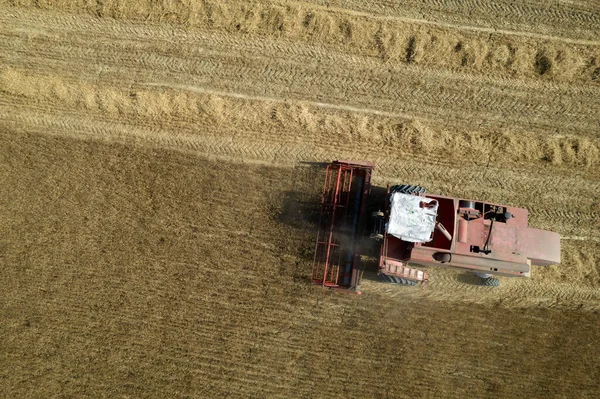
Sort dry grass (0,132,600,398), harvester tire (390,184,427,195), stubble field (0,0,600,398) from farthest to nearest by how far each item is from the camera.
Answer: stubble field (0,0,600,398) → dry grass (0,132,600,398) → harvester tire (390,184,427,195)

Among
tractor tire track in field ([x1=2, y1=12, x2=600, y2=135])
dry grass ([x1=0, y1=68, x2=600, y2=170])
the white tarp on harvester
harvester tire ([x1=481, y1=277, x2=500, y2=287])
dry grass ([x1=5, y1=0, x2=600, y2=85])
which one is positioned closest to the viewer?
the white tarp on harvester

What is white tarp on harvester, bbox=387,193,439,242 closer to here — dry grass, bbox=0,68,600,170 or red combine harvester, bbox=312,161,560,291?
red combine harvester, bbox=312,161,560,291

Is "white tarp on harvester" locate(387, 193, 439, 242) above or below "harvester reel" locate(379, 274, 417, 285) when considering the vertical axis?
above

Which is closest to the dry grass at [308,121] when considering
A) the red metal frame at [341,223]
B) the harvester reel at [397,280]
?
the red metal frame at [341,223]

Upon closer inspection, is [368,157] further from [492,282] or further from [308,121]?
[492,282]

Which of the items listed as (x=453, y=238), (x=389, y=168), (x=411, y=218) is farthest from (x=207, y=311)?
(x=453, y=238)

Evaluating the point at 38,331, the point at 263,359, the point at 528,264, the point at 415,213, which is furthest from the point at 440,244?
the point at 38,331

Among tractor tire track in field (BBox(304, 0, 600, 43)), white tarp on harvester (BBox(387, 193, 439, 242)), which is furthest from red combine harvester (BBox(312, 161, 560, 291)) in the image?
tractor tire track in field (BBox(304, 0, 600, 43))
